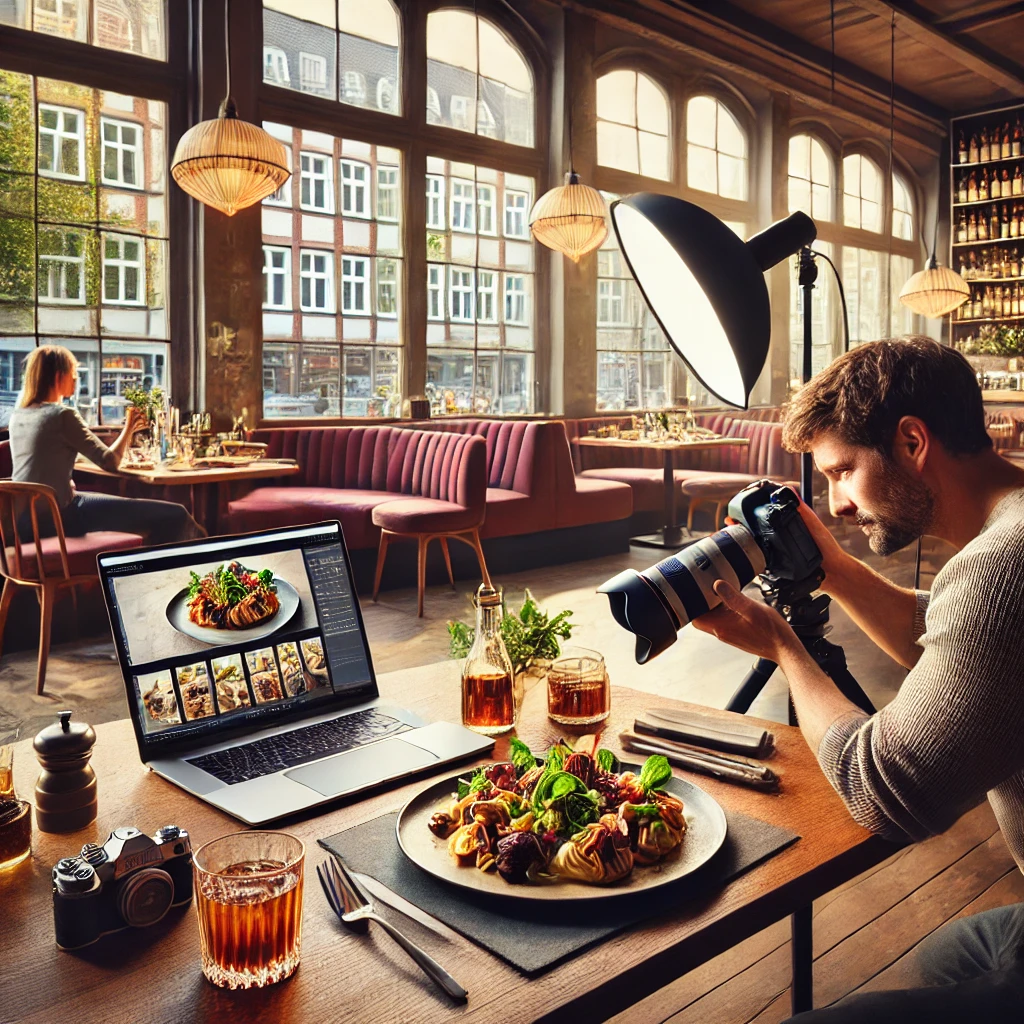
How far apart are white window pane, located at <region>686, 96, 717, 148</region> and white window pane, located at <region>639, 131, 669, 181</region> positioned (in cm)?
31

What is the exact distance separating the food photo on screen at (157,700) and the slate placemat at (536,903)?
12.9 inches

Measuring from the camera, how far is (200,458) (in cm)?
481

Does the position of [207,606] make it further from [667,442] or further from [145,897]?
[667,442]

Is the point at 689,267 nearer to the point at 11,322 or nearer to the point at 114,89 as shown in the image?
the point at 11,322

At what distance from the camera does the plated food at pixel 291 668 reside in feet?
4.25

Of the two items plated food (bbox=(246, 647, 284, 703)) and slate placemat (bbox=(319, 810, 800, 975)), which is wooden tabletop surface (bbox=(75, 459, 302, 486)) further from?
slate placemat (bbox=(319, 810, 800, 975))

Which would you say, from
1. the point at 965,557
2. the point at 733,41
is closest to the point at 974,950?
the point at 965,557

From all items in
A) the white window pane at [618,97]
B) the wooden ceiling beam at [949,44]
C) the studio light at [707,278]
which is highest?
the wooden ceiling beam at [949,44]

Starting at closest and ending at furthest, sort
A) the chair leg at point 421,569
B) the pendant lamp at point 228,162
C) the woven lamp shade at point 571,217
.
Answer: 1. the pendant lamp at point 228,162
2. the chair leg at point 421,569
3. the woven lamp shade at point 571,217

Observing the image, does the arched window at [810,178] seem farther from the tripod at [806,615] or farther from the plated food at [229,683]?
the plated food at [229,683]

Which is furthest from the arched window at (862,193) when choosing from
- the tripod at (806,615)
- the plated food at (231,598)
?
the plated food at (231,598)

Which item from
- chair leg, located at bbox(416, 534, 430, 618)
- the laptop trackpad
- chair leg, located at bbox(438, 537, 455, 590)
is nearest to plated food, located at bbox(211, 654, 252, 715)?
the laptop trackpad

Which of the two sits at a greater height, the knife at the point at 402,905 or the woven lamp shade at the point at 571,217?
the woven lamp shade at the point at 571,217

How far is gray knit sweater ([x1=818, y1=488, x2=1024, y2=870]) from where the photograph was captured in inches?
38.2
